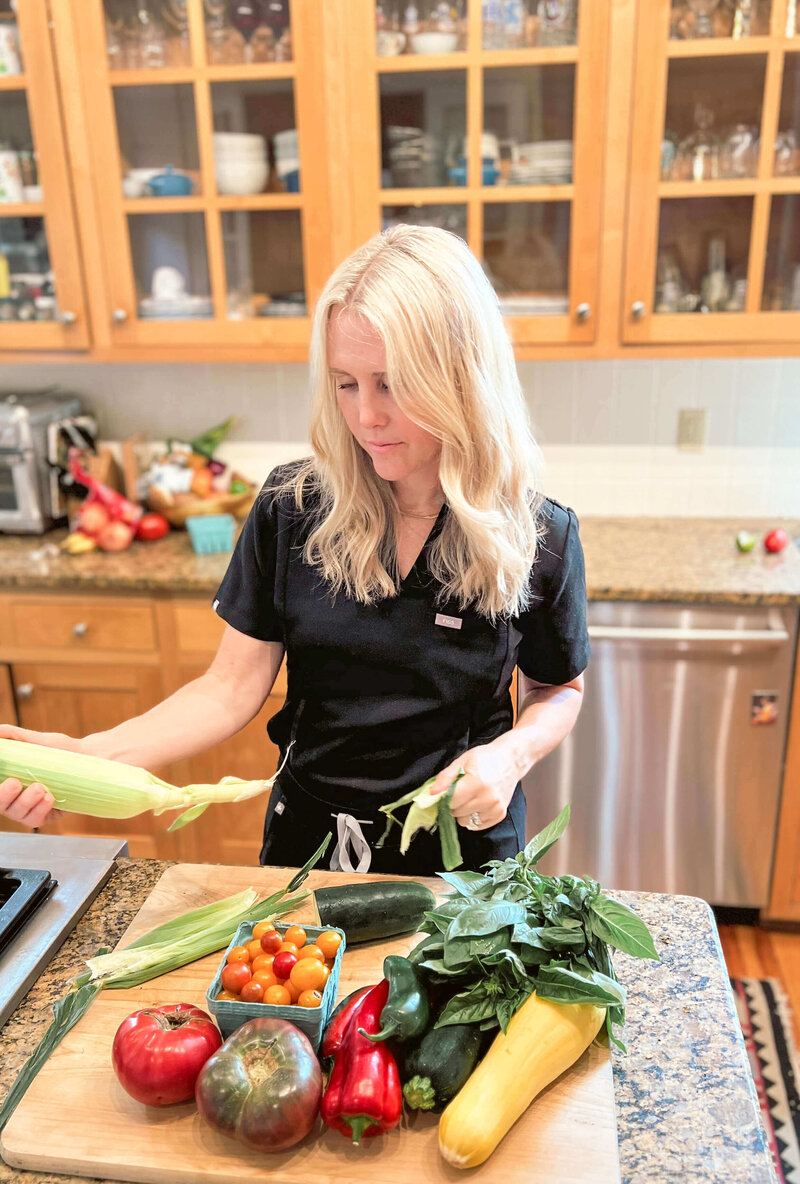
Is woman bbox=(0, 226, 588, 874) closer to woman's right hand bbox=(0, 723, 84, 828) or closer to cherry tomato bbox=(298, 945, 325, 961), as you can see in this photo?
woman's right hand bbox=(0, 723, 84, 828)

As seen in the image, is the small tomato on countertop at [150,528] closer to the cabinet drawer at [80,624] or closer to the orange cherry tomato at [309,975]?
the cabinet drawer at [80,624]

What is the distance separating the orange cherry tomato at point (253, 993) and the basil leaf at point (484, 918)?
18 cm

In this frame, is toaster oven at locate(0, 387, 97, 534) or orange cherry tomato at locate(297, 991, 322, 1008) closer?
orange cherry tomato at locate(297, 991, 322, 1008)

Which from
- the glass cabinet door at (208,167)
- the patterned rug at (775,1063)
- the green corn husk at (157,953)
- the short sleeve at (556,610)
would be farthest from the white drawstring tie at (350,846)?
the glass cabinet door at (208,167)

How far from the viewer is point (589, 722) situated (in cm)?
232

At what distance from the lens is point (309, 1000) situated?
2.88ft

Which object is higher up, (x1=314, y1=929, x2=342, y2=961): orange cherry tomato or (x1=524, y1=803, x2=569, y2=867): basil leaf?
(x1=524, y1=803, x2=569, y2=867): basil leaf

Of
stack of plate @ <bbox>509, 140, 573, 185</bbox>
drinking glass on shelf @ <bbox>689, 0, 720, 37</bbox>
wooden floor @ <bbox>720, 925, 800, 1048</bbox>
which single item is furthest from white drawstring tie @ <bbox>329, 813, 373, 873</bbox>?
drinking glass on shelf @ <bbox>689, 0, 720, 37</bbox>

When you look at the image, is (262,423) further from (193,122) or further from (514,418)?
(514,418)

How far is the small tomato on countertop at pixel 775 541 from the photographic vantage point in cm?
243

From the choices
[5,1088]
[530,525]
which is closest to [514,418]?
[530,525]

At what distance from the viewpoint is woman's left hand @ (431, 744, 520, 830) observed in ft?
3.50

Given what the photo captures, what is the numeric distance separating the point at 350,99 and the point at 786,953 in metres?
2.37

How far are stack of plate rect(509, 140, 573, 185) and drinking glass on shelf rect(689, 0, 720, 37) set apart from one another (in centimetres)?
35
